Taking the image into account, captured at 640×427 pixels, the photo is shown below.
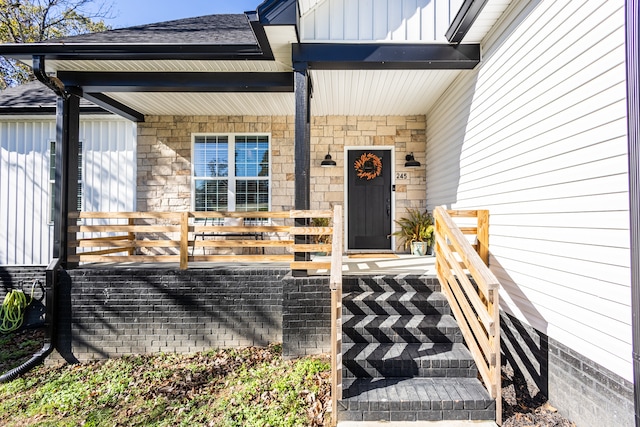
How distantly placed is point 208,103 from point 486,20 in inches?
163

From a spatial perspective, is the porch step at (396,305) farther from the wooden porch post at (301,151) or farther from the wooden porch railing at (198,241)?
the wooden porch post at (301,151)

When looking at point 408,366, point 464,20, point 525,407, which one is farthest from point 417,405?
point 464,20

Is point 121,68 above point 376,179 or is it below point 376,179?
above

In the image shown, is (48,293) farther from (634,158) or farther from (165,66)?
(634,158)

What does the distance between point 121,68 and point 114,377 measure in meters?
3.78

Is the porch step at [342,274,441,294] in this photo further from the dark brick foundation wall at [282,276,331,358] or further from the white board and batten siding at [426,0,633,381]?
the white board and batten siding at [426,0,633,381]

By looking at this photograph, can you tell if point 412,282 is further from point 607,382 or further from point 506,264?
point 607,382

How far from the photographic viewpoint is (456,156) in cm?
468

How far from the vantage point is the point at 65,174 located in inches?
173

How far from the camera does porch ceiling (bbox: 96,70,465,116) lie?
14.7 ft

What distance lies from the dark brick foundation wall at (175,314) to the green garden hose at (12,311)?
1807mm

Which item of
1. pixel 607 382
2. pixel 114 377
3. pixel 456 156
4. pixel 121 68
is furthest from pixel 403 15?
pixel 114 377

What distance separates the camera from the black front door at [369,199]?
6254mm

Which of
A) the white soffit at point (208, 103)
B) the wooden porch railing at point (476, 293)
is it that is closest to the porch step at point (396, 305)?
the wooden porch railing at point (476, 293)
